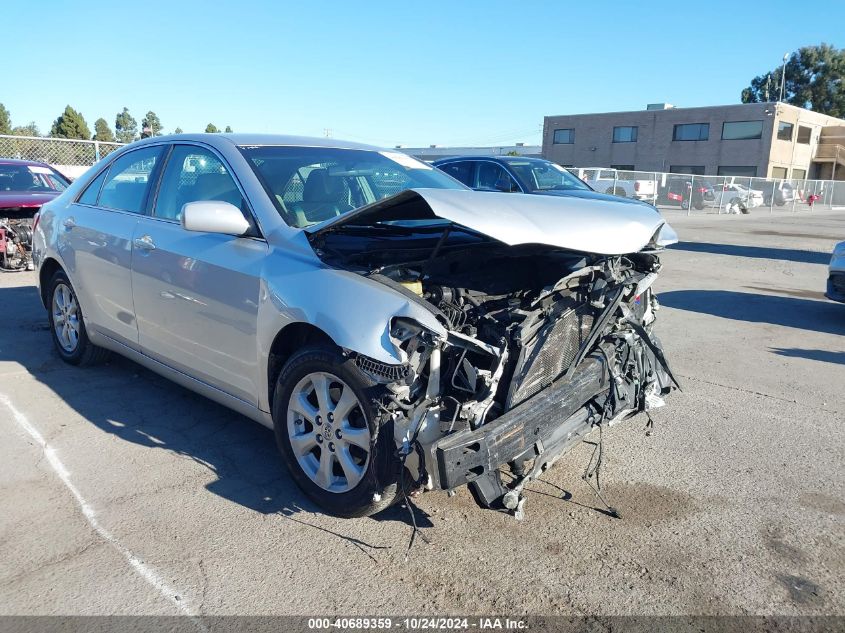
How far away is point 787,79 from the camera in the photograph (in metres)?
78.3

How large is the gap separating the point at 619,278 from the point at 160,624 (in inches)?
108

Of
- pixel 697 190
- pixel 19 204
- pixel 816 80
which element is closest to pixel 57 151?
pixel 19 204

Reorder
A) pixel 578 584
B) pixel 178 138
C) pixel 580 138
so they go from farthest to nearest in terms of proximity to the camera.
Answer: pixel 580 138 < pixel 178 138 < pixel 578 584

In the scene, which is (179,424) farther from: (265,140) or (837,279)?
(837,279)

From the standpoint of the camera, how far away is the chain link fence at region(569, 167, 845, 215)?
29609 mm

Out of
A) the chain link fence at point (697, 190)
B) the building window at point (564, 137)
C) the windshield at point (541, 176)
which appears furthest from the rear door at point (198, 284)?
the building window at point (564, 137)

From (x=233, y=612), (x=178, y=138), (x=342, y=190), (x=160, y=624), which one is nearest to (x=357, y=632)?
(x=233, y=612)

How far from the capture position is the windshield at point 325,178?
391 cm

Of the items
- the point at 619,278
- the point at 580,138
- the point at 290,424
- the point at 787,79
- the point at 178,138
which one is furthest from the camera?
the point at 787,79

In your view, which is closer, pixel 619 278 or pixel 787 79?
pixel 619 278

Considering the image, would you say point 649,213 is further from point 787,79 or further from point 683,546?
point 787,79

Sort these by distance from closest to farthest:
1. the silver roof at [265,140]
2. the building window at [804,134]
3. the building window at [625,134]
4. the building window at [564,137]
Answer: the silver roof at [265,140] → the building window at [804,134] → the building window at [625,134] → the building window at [564,137]

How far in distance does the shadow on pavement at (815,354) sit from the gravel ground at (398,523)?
1.12 metres

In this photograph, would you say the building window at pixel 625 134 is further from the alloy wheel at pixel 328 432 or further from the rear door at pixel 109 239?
the alloy wheel at pixel 328 432
